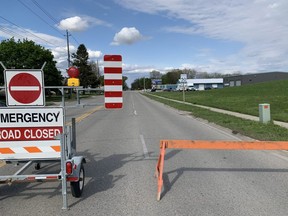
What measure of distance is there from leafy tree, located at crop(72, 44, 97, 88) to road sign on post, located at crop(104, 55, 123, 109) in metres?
92.8

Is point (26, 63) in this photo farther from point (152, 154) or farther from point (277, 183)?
point (277, 183)

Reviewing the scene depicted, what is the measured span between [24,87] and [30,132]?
78cm

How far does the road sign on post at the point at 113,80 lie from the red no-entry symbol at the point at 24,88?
1285 millimetres

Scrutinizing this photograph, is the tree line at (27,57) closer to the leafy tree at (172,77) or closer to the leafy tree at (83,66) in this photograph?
the leafy tree at (83,66)

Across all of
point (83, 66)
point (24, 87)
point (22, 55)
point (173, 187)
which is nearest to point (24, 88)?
point (24, 87)

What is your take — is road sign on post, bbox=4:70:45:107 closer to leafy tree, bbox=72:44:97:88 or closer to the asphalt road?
the asphalt road

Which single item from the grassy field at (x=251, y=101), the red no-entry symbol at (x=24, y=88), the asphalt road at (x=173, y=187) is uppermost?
the red no-entry symbol at (x=24, y=88)

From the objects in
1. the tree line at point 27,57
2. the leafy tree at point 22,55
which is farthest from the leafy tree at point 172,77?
the leafy tree at point 22,55

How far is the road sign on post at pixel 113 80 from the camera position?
240 inches

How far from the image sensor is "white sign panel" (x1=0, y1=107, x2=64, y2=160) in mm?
5059

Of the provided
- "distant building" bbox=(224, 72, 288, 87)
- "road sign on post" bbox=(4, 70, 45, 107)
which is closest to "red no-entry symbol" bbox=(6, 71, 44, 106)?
"road sign on post" bbox=(4, 70, 45, 107)

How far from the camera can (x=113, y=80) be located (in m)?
6.16

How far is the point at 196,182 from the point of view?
19.4 feet

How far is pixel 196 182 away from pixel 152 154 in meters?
2.72
